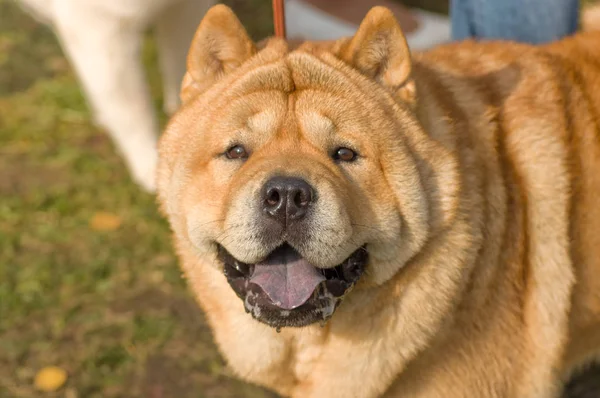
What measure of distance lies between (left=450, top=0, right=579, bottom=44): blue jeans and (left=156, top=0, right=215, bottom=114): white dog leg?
5.87 feet

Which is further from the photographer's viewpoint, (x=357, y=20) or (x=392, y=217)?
(x=357, y=20)

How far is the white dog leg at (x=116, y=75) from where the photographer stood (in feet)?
13.6

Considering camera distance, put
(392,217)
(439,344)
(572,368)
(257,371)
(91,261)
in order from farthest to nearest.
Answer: (91,261) < (572,368) < (257,371) < (439,344) < (392,217)

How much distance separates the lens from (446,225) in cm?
229

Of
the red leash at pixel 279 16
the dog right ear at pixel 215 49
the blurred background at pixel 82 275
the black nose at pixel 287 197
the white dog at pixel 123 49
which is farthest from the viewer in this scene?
the white dog at pixel 123 49

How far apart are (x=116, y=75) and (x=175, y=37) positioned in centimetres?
58

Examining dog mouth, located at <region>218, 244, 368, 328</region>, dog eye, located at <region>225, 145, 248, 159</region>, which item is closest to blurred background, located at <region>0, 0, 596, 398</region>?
dog mouth, located at <region>218, 244, 368, 328</region>

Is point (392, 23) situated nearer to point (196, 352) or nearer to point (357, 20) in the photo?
point (196, 352)

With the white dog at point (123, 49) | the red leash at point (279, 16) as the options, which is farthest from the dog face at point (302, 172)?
the white dog at point (123, 49)

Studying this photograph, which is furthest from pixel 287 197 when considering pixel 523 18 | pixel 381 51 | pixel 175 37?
pixel 175 37

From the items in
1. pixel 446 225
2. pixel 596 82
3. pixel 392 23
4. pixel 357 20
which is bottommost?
pixel 357 20

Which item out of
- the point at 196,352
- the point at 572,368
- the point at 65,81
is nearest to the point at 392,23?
the point at 572,368

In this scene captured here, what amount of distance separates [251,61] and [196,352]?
1615 mm

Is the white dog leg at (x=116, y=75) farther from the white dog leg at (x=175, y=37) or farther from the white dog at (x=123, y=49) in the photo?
the white dog leg at (x=175, y=37)
